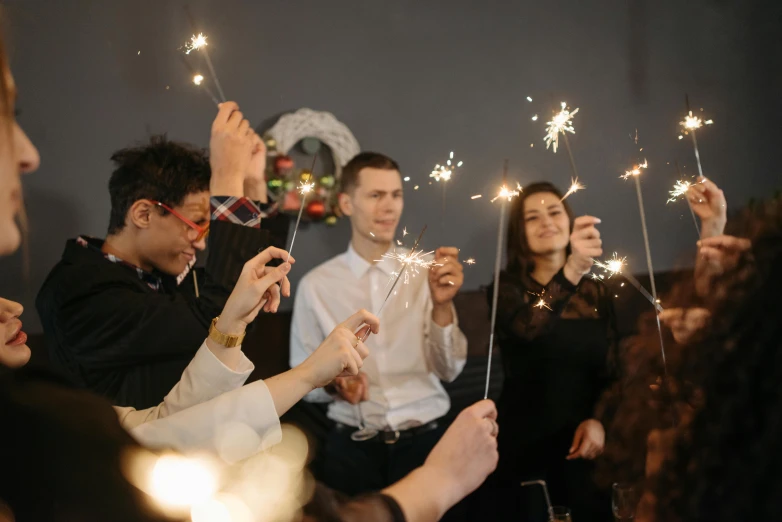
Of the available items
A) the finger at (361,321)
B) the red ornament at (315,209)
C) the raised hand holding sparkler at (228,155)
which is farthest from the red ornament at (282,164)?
the finger at (361,321)

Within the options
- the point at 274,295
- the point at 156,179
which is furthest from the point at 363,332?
the point at 156,179

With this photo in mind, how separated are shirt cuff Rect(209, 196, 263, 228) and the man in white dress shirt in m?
0.84

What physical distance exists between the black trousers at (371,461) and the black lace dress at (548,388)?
0.28m

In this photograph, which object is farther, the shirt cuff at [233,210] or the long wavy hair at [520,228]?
the long wavy hair at [520,228]

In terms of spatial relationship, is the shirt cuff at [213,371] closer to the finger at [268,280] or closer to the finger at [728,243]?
the finger at [268,280]

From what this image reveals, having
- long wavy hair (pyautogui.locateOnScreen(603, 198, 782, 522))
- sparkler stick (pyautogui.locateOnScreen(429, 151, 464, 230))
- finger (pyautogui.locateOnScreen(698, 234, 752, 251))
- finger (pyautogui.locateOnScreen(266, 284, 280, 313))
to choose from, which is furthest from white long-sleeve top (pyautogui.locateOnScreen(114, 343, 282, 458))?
sparkler stick (pyautogui.locateOnScreen(429, 151, 464, 230))

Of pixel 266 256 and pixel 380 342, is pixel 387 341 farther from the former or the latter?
pixel 266 256

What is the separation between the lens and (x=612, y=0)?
10.5 ft

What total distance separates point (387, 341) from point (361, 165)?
2.04 ft

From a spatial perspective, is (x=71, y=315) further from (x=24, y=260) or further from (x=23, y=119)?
(x=23, y=119)

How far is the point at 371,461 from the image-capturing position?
193cm

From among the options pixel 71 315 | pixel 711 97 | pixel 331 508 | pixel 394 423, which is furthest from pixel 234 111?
pixel 711 97

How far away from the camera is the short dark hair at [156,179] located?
1.41m

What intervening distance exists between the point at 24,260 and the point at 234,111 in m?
1.07
